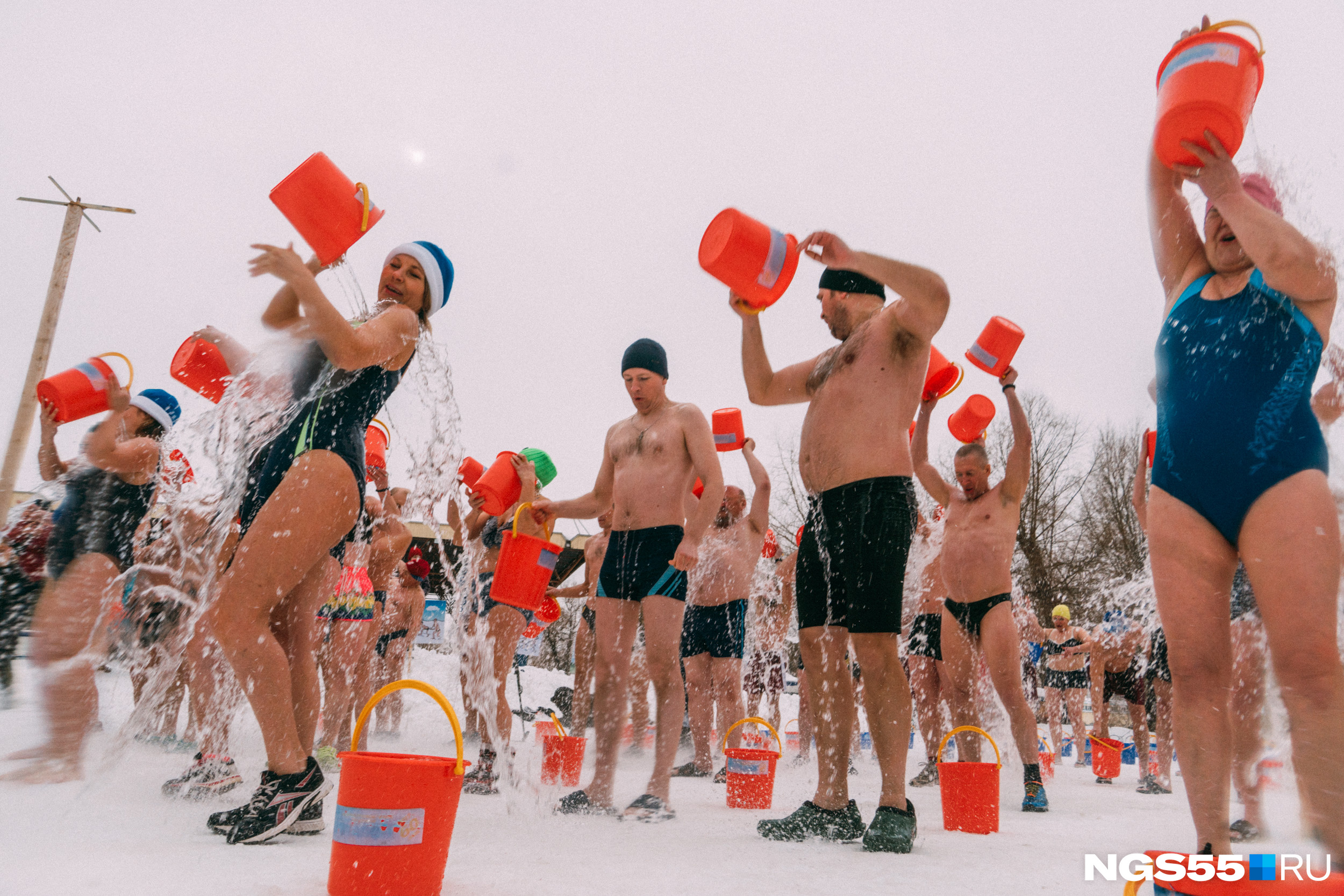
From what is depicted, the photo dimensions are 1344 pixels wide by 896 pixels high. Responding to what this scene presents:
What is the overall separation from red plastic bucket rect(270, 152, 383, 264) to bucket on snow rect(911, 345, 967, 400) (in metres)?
2.99

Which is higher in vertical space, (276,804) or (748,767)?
(276,804)

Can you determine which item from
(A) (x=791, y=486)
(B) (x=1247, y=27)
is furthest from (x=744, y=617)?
(A) (x=791, y=486)

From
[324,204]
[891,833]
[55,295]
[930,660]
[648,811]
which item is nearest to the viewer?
[891,833]

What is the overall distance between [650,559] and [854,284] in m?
1.57

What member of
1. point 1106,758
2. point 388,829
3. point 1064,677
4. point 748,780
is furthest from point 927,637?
point 388,829

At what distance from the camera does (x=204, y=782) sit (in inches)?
126

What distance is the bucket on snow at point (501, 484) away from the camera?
16.3 ft

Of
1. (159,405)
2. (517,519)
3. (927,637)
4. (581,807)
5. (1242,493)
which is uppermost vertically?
(159,405)

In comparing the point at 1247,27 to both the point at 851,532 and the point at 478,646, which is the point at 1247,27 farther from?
the point at 478,646

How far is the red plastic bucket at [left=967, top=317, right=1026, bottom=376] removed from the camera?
4625mm

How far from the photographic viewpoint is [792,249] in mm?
3057

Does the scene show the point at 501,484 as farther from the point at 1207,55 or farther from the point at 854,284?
the point at 1207,55

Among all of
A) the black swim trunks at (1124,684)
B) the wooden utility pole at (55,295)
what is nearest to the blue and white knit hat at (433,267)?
the black swim trunks at (1124,684)

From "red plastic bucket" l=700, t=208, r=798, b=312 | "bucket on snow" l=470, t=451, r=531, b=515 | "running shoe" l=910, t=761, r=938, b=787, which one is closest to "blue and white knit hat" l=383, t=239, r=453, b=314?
"red plastic bucket" l=700, t=208, r=798, b=312
